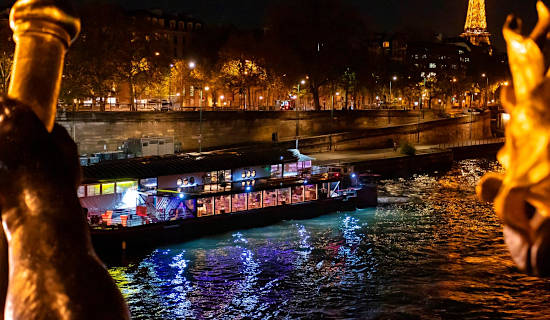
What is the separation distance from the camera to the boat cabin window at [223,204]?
30.1 m

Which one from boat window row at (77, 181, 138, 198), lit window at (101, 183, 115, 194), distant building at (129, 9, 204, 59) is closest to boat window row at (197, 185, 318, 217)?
boat window row at (77, 181, 138, 198)

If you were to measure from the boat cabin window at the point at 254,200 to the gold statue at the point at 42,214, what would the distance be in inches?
1128

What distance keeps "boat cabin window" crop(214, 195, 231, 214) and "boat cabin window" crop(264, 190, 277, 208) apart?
2.13m

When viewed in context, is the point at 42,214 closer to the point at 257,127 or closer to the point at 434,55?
the point at 257,127

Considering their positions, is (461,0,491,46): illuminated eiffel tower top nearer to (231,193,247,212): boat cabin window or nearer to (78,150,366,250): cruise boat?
(78,150,366,250): cruise boat

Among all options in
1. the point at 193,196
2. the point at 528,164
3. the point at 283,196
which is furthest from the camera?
the point at 283,196

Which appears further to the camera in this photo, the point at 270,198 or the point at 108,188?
the point at 270,198

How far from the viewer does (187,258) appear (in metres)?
24.4

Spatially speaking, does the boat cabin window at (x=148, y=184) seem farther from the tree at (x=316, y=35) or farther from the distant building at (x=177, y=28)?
the distant building at (x=177, y=28)

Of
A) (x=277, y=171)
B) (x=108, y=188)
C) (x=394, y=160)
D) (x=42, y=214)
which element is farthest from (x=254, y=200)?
(x=42, y=214)

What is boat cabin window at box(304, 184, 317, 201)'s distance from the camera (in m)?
34.1

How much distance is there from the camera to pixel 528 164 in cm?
206

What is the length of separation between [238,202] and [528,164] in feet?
96.0

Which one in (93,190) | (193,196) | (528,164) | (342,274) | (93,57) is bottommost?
(342,274)
